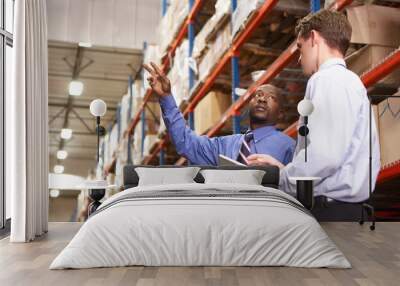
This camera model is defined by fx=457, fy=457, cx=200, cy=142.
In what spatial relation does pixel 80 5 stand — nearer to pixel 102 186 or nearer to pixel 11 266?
pixel 102 186

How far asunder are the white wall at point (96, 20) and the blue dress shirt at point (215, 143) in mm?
1629

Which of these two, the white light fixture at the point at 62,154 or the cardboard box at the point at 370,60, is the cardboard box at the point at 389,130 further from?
the white light fixture at the point at 62,154

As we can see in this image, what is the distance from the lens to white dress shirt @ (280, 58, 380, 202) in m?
3.88

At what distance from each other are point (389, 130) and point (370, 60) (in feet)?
1.96

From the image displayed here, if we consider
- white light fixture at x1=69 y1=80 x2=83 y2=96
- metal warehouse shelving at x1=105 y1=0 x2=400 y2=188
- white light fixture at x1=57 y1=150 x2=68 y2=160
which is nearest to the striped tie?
metal warehouse shelving at x1=105 y1=0 x2=400 y2=188

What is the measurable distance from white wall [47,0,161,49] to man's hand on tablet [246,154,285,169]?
274 centimetres

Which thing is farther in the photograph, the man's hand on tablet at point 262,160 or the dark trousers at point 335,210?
the man's hand on tablet at point 262,160

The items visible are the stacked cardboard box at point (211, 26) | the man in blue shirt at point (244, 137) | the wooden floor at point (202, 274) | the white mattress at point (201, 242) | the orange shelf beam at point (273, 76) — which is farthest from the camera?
the stacked cardboard box at point (211, 26)

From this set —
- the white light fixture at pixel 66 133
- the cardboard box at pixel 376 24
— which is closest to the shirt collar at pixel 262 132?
the cardboard box at pixel 376 24

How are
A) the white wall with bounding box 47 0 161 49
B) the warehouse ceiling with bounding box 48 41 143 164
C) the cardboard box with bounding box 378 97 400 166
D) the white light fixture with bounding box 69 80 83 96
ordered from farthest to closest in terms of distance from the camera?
the white light fixture with bounding box 69 80 83 96
the warehouse ceiling with bounding box 48 41 143 164
the white wall with bounding box 47 0 161 49
the cardboard box with bounding box 378 97 400 166

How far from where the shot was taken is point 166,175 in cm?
407

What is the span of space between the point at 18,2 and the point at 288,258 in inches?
111

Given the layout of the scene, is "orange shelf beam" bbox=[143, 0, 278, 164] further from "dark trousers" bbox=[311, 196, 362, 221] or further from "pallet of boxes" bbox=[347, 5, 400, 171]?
"dark trousers" bbox=[311, 196, 362, 221]

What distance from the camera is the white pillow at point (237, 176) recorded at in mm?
3965
